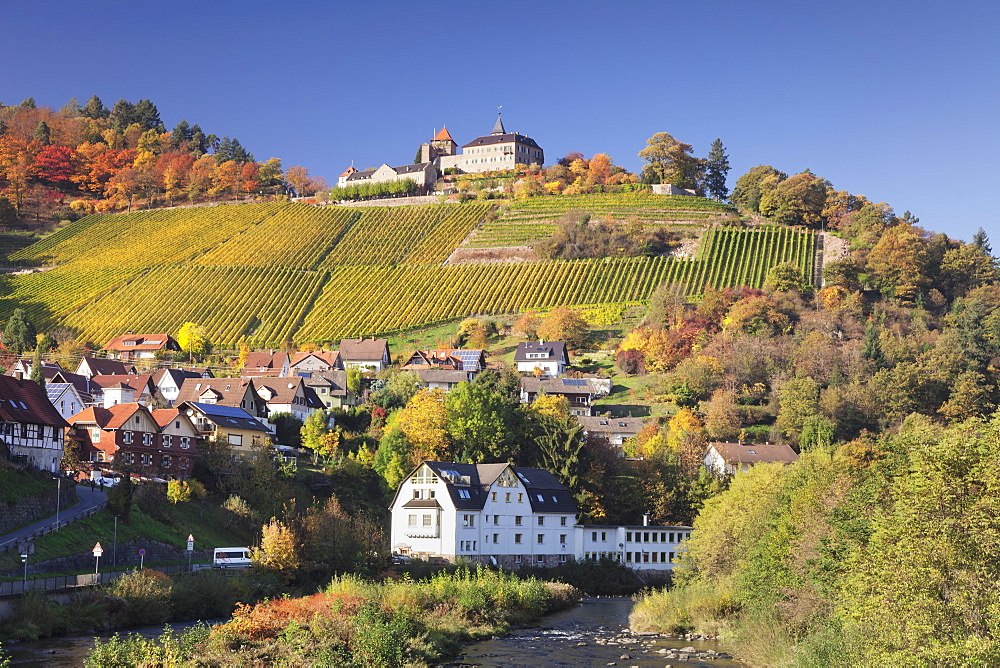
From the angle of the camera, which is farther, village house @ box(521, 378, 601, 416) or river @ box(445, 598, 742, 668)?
village house @ box(521, 378, 601, 416)

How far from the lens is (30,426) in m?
59.2

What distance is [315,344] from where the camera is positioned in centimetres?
11806

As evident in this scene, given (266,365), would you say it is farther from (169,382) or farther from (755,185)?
(755,185)

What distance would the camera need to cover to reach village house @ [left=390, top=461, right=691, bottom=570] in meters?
64.0

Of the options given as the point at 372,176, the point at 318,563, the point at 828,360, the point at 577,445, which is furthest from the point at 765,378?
the point at 372,176

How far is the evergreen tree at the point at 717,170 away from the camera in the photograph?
18362cm

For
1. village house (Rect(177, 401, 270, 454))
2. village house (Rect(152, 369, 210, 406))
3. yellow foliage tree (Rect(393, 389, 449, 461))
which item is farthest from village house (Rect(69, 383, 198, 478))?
village house (Rect(152, 369, 210, 406))

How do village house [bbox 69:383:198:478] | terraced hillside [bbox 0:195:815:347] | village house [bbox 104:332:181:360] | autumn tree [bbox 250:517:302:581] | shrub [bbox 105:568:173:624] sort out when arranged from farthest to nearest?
1. terraced hillside [bbox 0:195:815:347]
2. village house [bbox 104:332:181:360]
3. village house [bbox 69:383:198:478]
4. autumn tree [bbox 250:517:302:581]
5. shrub [bbox 105:568:173:624]

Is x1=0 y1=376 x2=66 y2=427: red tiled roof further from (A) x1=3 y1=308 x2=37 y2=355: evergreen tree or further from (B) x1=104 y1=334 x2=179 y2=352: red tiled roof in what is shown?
(B) x1=104 y1=334 x2=179 y2=352: red tiled roof

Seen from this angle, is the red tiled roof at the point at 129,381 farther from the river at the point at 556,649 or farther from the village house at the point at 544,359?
the river at the point at 556,649

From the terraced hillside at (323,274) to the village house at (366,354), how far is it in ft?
23.8

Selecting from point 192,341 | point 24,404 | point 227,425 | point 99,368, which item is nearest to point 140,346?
point 192,341

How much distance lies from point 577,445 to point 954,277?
7139 centimetres

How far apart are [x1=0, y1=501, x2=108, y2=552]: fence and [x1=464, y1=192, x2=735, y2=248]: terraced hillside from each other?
9963 cm
